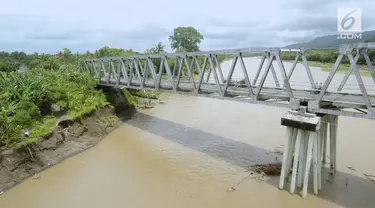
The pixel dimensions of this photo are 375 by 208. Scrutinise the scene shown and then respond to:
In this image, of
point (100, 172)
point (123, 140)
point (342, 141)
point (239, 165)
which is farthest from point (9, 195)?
point (342, 141)

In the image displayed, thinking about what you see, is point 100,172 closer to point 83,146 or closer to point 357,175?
point 83,146

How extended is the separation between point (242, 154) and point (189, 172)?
11.2 ft

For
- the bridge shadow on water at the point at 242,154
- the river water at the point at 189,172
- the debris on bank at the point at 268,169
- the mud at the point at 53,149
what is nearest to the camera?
the bridge shadow on water at the point at 242,154

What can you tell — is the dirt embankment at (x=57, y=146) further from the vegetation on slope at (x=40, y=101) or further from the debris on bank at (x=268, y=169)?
the debris on bank at (x=268, y=169)

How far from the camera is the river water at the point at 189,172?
12.1 metres

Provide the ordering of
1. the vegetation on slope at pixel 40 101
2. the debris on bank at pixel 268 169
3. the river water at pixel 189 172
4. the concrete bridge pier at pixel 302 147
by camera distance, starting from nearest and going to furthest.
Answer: the concrete bridge pier at pixel 302 147 → the river water at pixel 189 172 → the debris on bank at pixel 268 169 → the vegetation on slope at pixel 40 101

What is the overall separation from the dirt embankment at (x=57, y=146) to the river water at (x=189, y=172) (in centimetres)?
55

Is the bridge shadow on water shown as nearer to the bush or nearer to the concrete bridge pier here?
the concrete bridge pier

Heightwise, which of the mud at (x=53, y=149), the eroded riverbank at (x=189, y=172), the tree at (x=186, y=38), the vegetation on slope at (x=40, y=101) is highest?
the tree at (x=186, y=38)

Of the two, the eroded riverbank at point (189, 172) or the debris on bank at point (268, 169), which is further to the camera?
the debris on bank at point (268, 169)

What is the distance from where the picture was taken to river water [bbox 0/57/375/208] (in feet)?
39.5

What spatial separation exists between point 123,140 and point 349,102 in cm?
1383

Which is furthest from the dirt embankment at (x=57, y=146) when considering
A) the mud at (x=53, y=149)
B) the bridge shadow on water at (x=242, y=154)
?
the bridge shadow on water at (x=242, y=154)

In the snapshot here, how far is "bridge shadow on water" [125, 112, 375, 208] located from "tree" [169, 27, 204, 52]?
53.1 m
